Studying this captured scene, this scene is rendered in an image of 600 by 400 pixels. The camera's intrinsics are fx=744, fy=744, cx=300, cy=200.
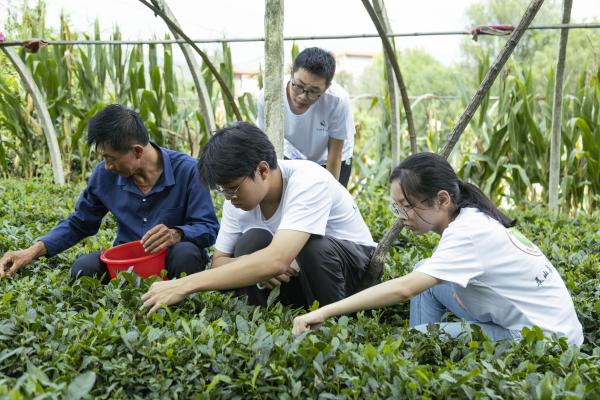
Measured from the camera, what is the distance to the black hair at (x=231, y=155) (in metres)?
2.64

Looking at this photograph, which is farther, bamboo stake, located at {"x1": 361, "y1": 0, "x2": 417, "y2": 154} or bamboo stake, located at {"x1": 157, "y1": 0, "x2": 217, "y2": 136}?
bamboo stake, located at {"x1": 157, "y1": 0, "x2": 217, "y2": 136}

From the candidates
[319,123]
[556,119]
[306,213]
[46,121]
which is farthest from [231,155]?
[46,121]

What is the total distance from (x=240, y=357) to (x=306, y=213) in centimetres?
79

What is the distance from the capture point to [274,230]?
3.05 metres

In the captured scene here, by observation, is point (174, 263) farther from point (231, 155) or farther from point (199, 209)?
point (231, 155)

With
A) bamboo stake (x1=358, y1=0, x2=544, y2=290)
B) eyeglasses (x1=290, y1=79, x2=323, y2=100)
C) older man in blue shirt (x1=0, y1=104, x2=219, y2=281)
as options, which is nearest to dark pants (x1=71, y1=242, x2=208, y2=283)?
older man in blue shirt (x1=0, y1=104, x2=219, y2=281)

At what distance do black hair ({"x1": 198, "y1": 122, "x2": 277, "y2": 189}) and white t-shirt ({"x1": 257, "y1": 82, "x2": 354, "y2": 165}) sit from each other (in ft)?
4.83

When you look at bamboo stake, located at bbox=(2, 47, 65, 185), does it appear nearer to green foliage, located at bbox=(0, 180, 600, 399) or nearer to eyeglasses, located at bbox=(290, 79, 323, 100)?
eyeglasses, located at bbox=(290, 79, 323, 100)

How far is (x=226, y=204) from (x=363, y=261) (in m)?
0.63

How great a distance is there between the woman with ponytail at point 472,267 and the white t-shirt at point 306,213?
1.07 feet

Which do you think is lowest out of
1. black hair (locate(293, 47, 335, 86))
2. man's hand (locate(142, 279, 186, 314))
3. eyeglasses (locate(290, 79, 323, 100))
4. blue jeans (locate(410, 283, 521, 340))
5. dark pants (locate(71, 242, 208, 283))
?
blue jeans (locate(410, 283, 521, 340))

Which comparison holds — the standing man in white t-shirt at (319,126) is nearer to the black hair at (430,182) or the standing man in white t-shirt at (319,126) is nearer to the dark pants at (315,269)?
the dark pants at (315,269)

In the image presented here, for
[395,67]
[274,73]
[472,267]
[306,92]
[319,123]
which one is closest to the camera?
[472,267]

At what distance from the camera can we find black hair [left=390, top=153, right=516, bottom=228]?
255 centimetres
